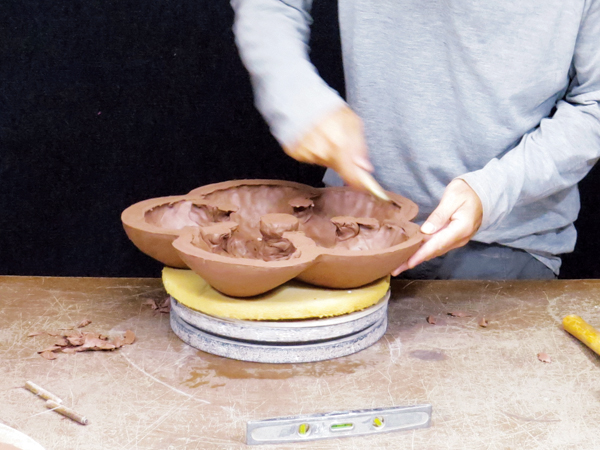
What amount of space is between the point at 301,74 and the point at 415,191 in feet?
1.48

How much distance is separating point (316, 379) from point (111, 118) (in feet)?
5.19

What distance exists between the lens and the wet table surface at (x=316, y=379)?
0.96m

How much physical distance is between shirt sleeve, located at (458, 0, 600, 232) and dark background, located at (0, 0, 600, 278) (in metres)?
1.07

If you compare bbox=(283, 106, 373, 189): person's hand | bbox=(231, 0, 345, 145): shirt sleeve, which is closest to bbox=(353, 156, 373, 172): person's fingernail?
bbox=(283, 106, 373, 189): person's hand

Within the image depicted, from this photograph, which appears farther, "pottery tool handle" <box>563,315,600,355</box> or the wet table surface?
"pottery tool handle" <box>563,315,600,355</box>

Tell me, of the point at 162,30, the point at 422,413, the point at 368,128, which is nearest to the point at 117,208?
the point at 162,30

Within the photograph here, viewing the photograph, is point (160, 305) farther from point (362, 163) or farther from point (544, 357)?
point (544, 357)

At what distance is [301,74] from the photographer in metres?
1.28

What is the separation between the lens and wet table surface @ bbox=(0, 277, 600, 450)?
96 cm

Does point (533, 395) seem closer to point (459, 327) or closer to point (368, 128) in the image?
point (459, 327)

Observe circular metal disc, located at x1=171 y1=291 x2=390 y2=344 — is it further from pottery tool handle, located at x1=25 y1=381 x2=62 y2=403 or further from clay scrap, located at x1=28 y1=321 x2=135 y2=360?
pottery tool handle, located at x1=25 y1=381 x2=62 y2=403

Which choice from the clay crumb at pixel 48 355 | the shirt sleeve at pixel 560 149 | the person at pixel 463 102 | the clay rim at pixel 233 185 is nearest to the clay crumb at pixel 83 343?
the clay crumb at pixel 48 355


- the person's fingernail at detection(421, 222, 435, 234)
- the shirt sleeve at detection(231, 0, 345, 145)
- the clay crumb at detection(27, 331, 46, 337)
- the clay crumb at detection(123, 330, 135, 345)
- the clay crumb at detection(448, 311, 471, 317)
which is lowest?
the clay crumb at detection(27, 331, 46, 337)

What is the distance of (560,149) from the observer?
1.40 m
